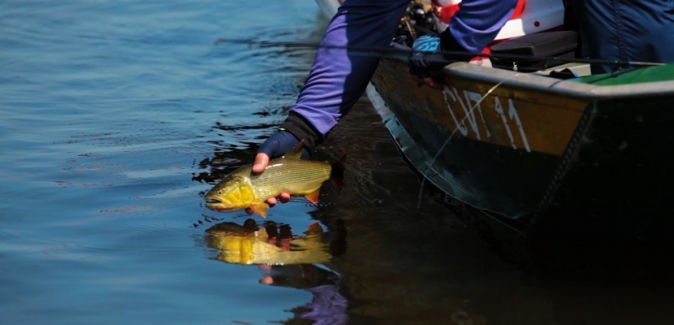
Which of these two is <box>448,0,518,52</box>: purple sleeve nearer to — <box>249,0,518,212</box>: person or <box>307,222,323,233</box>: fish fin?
<box>249,0,518,212</box>: person

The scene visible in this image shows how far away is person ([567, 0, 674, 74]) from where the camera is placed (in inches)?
166

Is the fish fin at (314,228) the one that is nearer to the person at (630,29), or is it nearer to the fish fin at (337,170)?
the fish fin at (337,170)

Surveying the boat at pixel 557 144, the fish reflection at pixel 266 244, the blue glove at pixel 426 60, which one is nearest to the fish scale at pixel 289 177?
the fish reflection at pixel 266 244

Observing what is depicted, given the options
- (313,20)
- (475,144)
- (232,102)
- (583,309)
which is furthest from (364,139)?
(313,20)

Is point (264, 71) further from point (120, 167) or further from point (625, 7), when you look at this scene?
point (625, 7)

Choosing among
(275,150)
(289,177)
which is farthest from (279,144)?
(289,177)

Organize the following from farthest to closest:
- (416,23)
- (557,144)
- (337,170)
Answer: (416,23), (337,170), (557,144)

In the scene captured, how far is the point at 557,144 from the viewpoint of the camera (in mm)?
3861

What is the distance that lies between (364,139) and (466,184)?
214 cm

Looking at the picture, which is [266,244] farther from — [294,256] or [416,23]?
[416,23]

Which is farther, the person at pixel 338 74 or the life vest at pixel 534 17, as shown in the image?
the life vest at pixel 534 17

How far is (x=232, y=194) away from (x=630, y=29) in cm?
192

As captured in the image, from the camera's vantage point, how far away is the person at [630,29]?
423 cm

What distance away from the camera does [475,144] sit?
4.43 m
